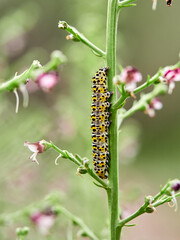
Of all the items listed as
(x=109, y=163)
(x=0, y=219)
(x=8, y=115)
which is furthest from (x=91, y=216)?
(x=109, y=163)

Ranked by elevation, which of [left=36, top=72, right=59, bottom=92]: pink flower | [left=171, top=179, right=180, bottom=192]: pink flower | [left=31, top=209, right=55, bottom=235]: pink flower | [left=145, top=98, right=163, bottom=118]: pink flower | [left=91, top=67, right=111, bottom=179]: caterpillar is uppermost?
[left=36, top=72, right=59, bottom=92]: pink flower

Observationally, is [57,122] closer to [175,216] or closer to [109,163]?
[109,163]

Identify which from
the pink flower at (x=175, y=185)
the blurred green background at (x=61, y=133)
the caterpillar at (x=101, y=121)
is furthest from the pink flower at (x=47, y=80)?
the pink flower at (x=175, y=185)

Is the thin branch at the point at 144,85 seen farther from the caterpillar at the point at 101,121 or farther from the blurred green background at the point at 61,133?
→ the blurred green background at the point at 61,133

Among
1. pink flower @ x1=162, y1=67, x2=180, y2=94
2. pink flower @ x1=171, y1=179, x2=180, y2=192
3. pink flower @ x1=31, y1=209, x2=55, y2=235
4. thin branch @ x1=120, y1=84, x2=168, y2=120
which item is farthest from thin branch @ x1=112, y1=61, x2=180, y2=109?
pink flower @ x1=31, y1=209, x2=55, y2=235

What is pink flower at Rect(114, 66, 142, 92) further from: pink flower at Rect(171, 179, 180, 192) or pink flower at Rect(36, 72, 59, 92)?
pink flower at Rect(171, 179, 180, 192)
